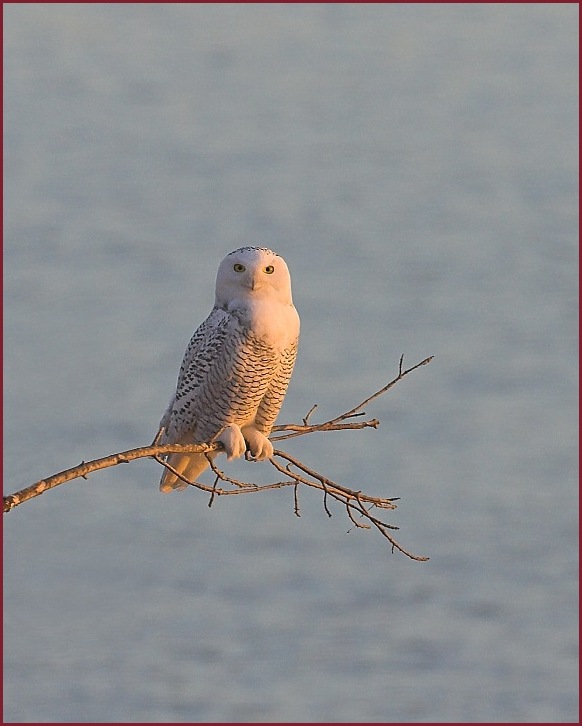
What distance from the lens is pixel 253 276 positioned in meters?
6.72

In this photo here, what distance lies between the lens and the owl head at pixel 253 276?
673cm

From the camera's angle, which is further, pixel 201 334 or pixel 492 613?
pixel 492 613

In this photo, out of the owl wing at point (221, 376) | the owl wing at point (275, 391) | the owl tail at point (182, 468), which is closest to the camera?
the owl wing at point (221, 376)

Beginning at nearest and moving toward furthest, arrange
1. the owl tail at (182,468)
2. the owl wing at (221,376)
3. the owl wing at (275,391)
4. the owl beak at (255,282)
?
1. the owl beak at (255,282)
2. the owl wing at (221,376)
3. the owl wing at (275,391)
4. the owl tail at (182,468)

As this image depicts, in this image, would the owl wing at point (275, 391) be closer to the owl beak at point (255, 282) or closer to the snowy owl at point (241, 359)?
the snowy owl at point (241, 359)

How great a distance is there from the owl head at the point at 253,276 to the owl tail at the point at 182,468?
0.85 m

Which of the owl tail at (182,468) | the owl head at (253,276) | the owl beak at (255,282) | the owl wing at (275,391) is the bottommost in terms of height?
the owl tail at (182,468)

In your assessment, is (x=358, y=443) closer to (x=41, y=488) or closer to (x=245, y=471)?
(x=245, y=471)

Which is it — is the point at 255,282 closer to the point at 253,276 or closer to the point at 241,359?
the point at 253,276

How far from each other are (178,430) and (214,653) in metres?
11.3

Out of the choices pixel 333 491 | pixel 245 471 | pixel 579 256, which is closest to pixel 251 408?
pixel 333 491

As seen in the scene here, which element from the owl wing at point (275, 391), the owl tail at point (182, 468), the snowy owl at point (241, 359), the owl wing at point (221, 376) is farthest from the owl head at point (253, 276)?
the owl tail at point (182, 468)

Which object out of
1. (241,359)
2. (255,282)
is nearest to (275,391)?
(241,359)

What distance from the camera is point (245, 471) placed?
53.1 ft
